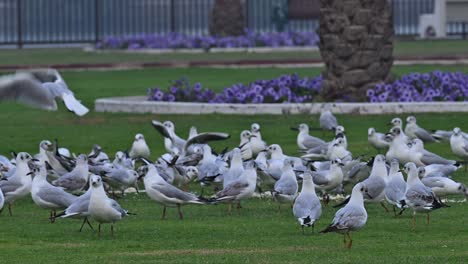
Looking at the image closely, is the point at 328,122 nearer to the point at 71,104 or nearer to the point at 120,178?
the point at 120,178

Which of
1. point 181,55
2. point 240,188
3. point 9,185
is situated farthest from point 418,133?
point 181,55

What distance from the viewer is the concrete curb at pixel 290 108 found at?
25469mm

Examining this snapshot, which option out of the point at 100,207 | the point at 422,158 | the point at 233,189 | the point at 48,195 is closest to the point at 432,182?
the point at 233,189

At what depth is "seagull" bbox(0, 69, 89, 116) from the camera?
15.2m

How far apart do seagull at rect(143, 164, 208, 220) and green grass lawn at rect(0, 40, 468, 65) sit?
2444 centimetres

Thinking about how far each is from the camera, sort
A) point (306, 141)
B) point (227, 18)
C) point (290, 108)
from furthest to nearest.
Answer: point (227, 18) < point (290, 108) < point (306, 141)

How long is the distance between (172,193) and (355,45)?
1096cm

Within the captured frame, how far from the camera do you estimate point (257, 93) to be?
26.6 meters

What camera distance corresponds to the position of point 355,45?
26156mm

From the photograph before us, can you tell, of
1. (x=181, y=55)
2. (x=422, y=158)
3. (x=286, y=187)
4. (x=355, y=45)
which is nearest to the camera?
(x=286, y=187)

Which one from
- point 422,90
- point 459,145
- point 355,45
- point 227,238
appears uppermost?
point 355,45

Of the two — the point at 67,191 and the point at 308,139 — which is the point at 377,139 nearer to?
the point at 308,139

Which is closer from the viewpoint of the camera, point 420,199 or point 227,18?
point 420,199

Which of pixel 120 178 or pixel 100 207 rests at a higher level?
pixel 100 207
